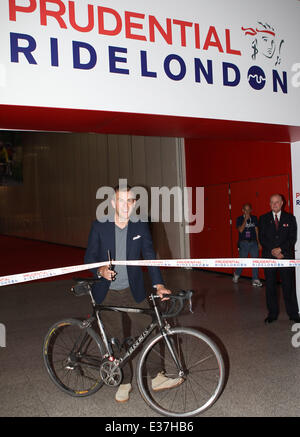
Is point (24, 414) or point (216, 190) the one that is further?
point (216, 190)

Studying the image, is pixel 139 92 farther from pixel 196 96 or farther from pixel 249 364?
pixel 249 364

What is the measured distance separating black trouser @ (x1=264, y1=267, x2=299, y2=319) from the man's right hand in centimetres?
290

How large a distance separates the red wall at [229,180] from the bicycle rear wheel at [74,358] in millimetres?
5350

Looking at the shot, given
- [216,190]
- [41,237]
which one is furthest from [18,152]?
[216,190]

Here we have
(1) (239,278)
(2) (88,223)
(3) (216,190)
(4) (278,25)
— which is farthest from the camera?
(2) (88,223)

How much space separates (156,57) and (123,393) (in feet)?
9.52

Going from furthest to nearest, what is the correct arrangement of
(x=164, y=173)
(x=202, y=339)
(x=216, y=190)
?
(x=164, y=173), (x=216, y=190), (x=202, y=339)

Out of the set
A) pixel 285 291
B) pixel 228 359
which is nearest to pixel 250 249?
pixel 285 291

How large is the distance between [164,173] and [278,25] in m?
6.89

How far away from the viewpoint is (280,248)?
508 cm

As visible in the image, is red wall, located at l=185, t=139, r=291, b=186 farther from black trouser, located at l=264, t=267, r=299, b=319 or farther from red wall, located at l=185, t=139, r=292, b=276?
black trouser, located at l=264, t=267, r=299, b=319

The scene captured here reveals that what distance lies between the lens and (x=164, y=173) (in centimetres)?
1105

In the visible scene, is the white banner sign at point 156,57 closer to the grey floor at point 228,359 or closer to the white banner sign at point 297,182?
the white banner sign at point 297,182

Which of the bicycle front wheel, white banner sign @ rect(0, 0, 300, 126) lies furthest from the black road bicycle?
white banner sign @ rect(0, 0, 300, 126)
